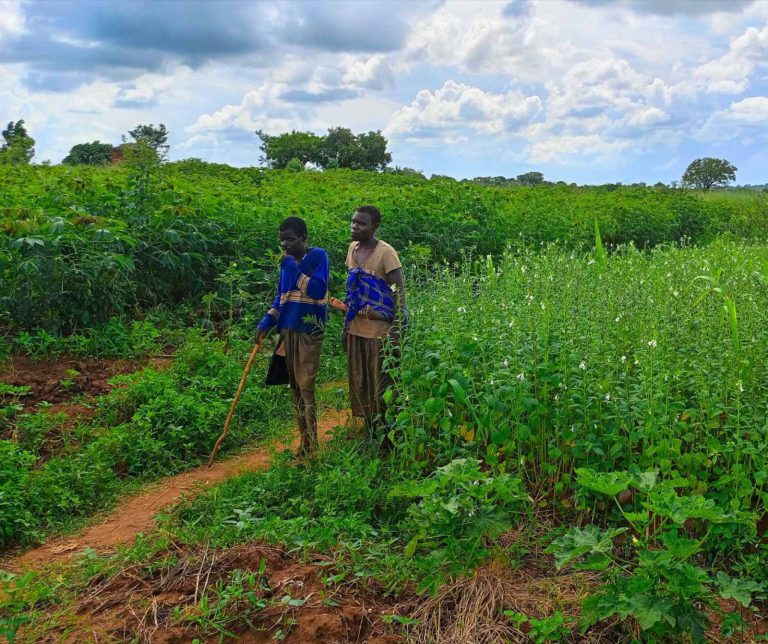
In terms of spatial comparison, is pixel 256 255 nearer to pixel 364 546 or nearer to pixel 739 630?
pixel 364 546

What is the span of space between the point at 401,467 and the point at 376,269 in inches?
54.1

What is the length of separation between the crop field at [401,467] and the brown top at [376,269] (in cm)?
34

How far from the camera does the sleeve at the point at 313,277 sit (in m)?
5.20

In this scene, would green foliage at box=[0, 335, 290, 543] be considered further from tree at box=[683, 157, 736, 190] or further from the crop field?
tree at box=[683, 157, 736, 190]

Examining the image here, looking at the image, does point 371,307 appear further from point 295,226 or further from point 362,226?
point 295,226

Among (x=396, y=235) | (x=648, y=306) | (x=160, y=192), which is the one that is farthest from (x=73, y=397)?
(x=396, y=235)

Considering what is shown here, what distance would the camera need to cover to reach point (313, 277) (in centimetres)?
521

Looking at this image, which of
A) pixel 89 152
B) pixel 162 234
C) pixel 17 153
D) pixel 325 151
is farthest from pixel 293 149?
pixel 162 234

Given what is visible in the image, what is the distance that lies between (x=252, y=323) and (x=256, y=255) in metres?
1.45

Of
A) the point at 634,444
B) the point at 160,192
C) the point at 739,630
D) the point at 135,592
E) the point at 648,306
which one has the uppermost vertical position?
the point at 160,192

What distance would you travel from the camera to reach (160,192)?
30.8 ft

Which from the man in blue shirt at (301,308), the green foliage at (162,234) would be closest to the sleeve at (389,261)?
the man in blue shirt at (301,308)

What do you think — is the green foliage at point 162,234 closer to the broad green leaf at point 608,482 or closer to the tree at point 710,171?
the broad green leaf at point 608,482

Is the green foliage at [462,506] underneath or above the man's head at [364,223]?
underneath
